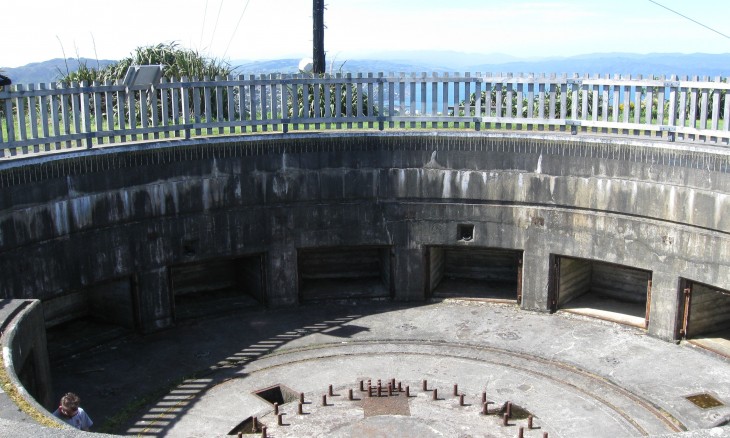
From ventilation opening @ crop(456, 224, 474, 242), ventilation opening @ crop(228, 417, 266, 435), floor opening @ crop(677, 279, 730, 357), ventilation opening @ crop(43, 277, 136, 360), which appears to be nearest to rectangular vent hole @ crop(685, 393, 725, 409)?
floor opening @ crop(677, 279, 730, 357)

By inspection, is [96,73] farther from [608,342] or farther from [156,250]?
[608,342]

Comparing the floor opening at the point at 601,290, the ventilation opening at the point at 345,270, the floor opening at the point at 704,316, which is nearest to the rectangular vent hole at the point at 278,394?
the ventilation opening at the point at 345,270

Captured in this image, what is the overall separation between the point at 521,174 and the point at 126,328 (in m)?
7.52

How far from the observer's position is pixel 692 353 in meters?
12.5

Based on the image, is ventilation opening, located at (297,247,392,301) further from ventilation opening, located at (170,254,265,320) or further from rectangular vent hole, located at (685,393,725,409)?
rectangular vent hole, located at (685,393,725,409)

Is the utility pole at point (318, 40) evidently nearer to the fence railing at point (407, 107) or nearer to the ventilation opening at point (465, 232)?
the fence railing at point (407, 107)

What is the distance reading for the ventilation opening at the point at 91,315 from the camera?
42.2 ft

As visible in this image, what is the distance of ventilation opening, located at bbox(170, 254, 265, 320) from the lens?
14.3m

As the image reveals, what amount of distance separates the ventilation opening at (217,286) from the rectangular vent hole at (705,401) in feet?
24.7

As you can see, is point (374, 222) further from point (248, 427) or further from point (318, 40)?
point (318, 40)

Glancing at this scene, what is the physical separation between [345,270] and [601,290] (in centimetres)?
504

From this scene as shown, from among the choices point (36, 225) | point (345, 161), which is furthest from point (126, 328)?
point (345, 161)

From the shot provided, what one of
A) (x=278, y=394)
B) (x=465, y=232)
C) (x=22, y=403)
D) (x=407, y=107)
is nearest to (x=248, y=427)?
(x=278, y=394)

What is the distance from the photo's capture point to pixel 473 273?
1575 centimetres
